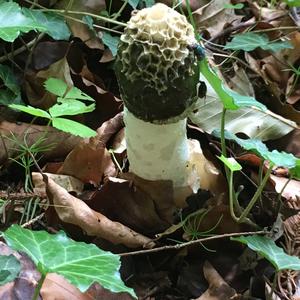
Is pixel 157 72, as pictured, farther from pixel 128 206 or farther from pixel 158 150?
pixel 128 206

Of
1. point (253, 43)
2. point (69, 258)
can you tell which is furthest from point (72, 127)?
point (253, 43)

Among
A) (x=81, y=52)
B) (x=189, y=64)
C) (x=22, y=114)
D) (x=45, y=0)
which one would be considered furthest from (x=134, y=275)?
(x=45, y=0)

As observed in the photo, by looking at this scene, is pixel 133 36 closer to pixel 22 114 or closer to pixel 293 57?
pixel 22 114

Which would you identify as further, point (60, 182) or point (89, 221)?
point (60, 182)

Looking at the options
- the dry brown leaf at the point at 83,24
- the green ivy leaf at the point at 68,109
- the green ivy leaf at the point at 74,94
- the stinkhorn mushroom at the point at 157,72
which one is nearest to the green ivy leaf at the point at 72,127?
the green ivy leaf at the point at 68,109

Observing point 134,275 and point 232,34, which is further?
point 232,34

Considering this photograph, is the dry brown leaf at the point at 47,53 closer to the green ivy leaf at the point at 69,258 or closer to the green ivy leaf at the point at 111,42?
the green ivy leaf at the point at 111,42
